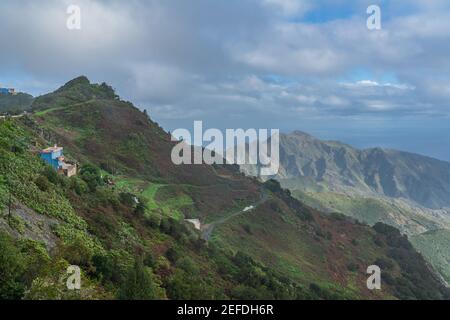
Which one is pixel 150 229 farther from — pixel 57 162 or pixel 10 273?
pixel 10 273

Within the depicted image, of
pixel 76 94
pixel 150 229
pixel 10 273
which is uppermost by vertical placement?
pixel 76 94

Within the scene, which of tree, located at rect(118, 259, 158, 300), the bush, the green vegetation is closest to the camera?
tree, located at rect(118, 259, 158, 300)

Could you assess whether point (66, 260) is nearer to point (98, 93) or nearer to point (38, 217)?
point (38, 217)

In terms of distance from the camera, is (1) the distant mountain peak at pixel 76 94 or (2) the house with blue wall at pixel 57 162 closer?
(2) the house with blue wall at pixel 57 162

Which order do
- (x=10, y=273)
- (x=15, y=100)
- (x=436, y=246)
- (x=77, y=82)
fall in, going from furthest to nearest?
1. (x=436, y=246)
2. (x=15, y=100)
3. (x=77, y=82)
4. (x=10, y=273)

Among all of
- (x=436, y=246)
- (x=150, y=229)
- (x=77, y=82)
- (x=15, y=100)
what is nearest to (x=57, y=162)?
(x=150, y=229)

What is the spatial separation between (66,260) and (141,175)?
5110 centimetres

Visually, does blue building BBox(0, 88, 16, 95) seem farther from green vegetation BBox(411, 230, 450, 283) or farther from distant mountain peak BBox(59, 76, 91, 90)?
green vegetation BBox(411, 230, 450, 283)

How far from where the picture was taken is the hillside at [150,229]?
23.7 metres

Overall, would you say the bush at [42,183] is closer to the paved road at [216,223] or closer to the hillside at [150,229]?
the hillside at [150,229]

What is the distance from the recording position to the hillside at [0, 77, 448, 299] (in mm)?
23688

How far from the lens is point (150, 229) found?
41281 millimetres

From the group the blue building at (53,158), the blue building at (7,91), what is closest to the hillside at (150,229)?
the blue building at (53,158)

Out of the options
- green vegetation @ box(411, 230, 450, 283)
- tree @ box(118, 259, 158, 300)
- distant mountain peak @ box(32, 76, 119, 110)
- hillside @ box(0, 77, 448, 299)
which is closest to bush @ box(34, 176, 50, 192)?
hillside @ box(0, 77, 448, 299)
